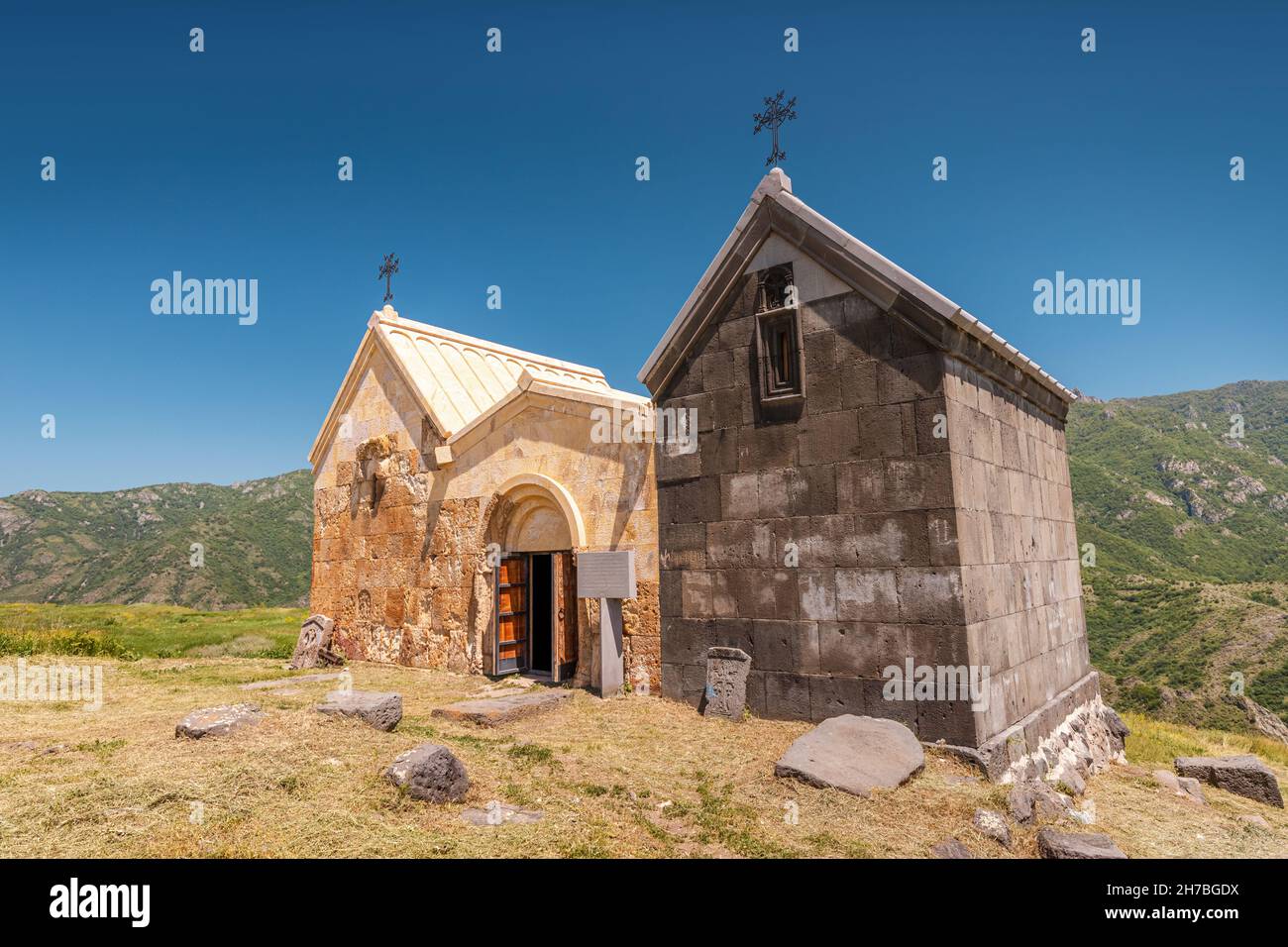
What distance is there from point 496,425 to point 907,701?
809cm

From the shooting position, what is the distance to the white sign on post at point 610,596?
33.3 ft

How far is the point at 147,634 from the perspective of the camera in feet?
55.7

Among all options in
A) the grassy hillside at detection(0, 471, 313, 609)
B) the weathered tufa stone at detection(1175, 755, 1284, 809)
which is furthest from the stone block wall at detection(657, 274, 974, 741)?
the grassy hillside at detection(0, 471, 313, 609)

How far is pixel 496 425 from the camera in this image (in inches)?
503

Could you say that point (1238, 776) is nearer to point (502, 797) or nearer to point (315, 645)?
point (502, 797)

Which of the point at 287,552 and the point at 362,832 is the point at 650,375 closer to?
the point at 362,832

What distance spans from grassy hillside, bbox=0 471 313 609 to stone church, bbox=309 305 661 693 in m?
31.7

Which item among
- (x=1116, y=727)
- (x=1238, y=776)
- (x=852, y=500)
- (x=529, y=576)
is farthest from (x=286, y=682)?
(x=1238, y=776)

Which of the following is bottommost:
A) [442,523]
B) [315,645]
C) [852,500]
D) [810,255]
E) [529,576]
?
[315,645]

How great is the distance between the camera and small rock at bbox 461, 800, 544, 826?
5.19 m

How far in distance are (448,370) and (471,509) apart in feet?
12.5

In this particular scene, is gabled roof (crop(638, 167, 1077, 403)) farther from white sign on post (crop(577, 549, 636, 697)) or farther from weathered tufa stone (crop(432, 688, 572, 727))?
weathered tufa stone (crop(432, 688, 572, 727))

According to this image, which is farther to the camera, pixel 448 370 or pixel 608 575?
→ pixel 448 370

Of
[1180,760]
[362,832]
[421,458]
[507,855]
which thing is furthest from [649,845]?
[421,458]
